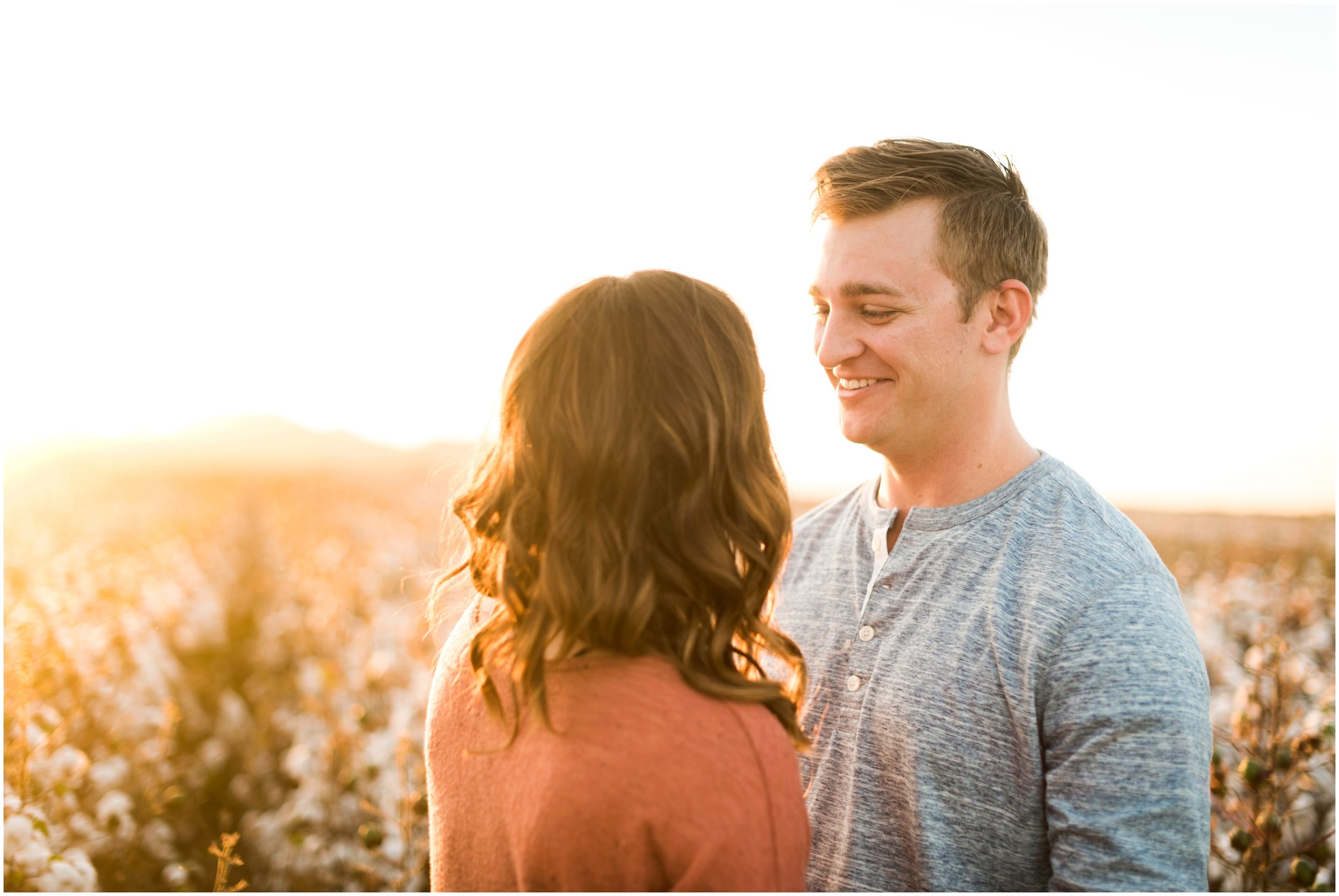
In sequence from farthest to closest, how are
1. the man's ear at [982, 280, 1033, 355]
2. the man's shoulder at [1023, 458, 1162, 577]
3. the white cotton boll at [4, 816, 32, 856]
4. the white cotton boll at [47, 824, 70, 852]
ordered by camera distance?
the white cotton boll at [47, 824, 70, 852], the man's ear at [982, 280, 1033, 355], the white cotton boll at [4, 816, 32, 856], the man's shoulder at [1023, 458, 1162, 577]

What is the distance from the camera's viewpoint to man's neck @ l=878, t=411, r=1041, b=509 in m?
2.24

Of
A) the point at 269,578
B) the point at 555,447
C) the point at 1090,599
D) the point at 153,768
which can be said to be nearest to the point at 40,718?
the point at 153,768

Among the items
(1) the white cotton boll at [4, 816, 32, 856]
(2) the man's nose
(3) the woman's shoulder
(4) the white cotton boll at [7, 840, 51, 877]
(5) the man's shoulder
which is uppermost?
(2) the man's nose

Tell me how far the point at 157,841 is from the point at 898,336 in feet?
10.8

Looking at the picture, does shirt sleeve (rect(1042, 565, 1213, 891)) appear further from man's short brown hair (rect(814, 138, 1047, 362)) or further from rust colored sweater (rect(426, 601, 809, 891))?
man's short brown hair (rect(814, 138, 1047, 362))

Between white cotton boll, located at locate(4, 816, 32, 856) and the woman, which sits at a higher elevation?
the woman

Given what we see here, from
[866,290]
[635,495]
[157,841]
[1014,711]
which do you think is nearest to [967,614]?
[1014,711]

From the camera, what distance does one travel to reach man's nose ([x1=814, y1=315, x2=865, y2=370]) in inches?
88.9

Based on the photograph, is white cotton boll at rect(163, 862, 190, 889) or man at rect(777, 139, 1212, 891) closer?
man at rect(777, 139, 1212, 891)

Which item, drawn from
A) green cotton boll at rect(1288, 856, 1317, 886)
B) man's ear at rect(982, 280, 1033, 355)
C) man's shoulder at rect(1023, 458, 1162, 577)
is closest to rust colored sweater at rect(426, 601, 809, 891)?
man's shoulder at rect(1023, 458, 1162, 577)

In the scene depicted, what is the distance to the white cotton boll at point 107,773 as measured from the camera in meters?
3.03

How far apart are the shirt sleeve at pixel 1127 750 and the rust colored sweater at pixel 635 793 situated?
0.71 metres

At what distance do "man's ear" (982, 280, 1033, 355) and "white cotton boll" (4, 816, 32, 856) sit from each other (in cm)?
281

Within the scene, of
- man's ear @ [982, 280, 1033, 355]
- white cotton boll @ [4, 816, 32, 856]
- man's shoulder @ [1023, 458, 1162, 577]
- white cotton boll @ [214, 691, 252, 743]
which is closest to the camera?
man's shoulder @ [1023, 458, 1162, 577]
